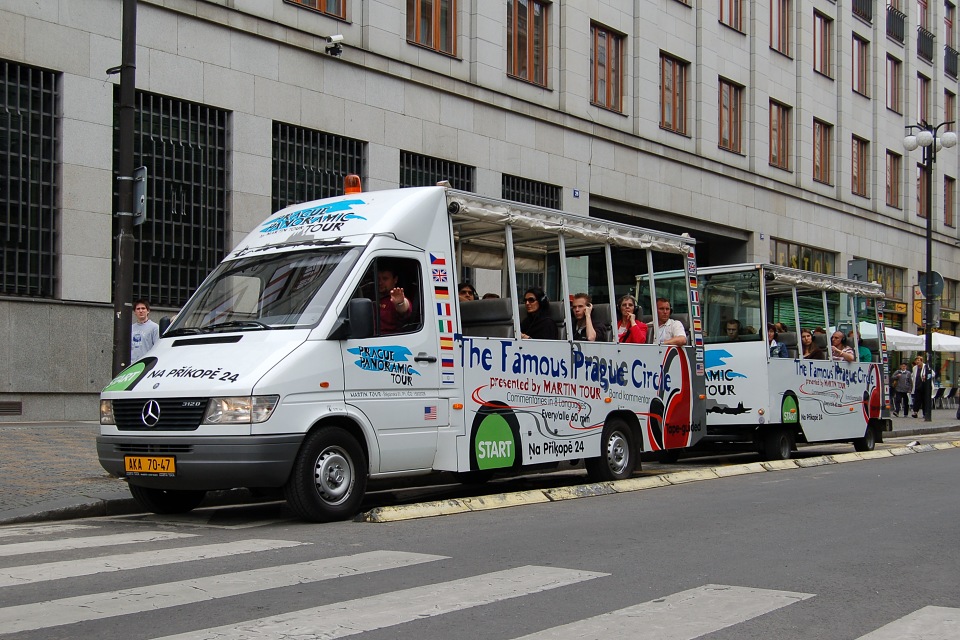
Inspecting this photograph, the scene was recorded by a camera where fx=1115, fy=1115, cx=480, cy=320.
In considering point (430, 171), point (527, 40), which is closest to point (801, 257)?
point (527, 40)

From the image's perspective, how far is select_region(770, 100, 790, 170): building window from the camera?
120 feet

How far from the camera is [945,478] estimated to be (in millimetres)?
13570

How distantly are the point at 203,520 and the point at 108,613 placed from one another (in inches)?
153

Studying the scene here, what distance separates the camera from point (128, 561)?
7.17 m

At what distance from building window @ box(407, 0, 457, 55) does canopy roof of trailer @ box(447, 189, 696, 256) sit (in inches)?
447

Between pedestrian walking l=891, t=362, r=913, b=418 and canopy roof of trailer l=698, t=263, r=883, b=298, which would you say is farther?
pedestrian walking l=891, t=362, r=913, b=418

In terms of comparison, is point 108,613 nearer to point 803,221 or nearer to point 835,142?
point 803,221

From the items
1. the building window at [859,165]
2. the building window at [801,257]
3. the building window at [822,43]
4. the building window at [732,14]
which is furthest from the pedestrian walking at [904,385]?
the building window at [732,14]

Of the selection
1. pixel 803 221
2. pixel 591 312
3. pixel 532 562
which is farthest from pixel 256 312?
pixel 803 221

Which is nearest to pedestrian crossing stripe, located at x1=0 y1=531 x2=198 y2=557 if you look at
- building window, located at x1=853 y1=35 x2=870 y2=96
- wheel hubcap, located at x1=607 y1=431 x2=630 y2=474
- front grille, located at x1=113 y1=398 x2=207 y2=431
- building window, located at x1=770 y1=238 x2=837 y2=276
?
front grille, located at x1=113 y1=398 x2=207 y2=431

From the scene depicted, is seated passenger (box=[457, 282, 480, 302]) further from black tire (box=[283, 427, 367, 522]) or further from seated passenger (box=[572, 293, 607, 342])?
black tire (box=[283, 427, 367, 522])

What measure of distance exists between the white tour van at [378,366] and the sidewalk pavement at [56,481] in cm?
60

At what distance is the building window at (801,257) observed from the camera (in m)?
36.8

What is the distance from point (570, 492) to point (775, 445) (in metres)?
6.14
